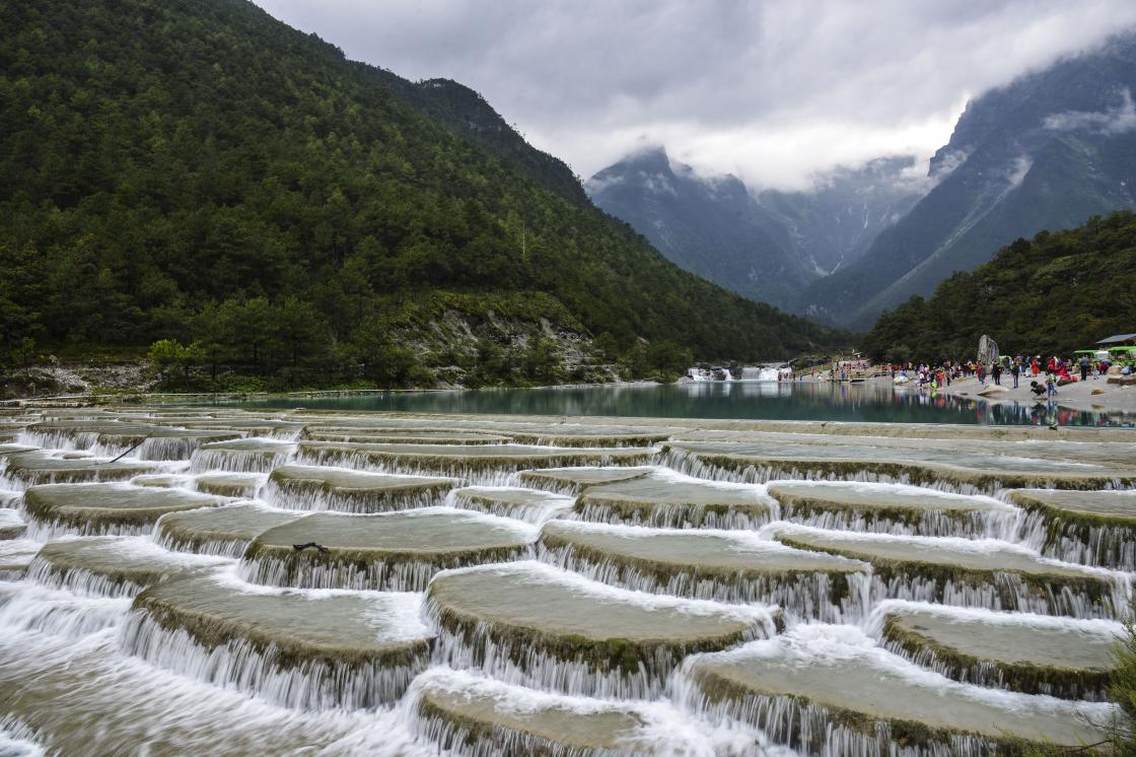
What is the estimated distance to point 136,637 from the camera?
11.5 m

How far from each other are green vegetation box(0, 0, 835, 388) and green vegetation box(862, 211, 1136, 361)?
47.6 m

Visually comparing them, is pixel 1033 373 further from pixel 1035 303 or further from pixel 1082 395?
pixel 1035 303

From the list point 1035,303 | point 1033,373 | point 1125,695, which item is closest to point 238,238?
point 1033,373

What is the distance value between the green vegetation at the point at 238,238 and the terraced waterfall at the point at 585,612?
6342 cm

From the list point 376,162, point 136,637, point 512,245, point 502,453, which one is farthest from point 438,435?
point 376,162

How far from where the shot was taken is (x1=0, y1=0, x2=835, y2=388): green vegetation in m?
79.6

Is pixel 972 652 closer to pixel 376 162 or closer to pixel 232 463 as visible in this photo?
pixel 232 463

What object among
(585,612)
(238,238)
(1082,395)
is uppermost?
(238,238)

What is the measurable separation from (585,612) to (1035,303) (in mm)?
124941

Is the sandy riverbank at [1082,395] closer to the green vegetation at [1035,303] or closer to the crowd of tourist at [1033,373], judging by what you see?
the crowd of tourist at [1033,373]

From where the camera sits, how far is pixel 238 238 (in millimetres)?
104688

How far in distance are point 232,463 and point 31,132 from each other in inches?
4831

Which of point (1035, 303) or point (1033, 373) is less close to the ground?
point (1035, 303)

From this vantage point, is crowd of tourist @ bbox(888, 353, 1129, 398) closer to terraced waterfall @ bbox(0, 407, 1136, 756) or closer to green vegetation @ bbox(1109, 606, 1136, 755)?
terraced waterfall @ bbox(0, 407, 1136, 756)
